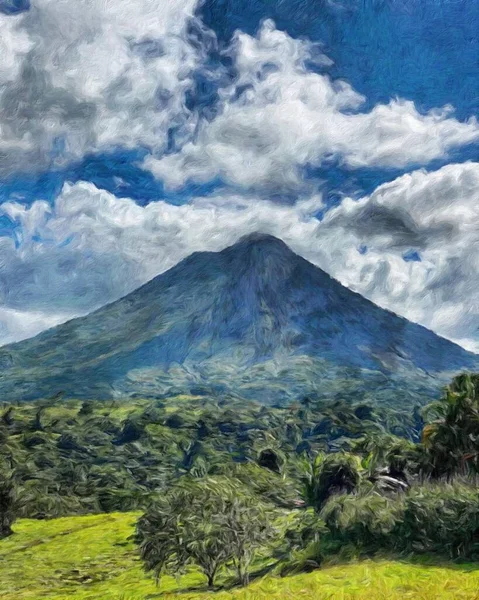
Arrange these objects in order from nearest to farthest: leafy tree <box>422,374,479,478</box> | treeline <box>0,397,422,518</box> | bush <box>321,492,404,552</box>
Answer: bush <box>321,492,404,552</box> < leafy tree <box>422,374,479,478</box> < treeline <box>0,397,422,518</box>

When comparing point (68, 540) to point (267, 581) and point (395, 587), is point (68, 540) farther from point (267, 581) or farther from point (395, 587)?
point (395, 587)

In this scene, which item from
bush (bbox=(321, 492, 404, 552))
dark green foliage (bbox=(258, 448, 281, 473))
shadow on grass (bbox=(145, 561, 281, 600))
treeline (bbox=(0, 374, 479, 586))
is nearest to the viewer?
treeline (bbox=(0, 374, 479, 586))


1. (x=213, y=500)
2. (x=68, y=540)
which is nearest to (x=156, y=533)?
(x=213, y=500)

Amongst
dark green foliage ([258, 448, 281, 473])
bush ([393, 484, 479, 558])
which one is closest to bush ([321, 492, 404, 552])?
bush ([393, 484, 479, 558])

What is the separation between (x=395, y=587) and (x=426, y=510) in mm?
7623

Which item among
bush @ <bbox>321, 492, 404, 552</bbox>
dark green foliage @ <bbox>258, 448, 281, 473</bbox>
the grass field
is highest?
dark green foliage @ <bbox>258, 448, 281, 473</bbox>

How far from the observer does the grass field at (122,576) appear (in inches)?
687

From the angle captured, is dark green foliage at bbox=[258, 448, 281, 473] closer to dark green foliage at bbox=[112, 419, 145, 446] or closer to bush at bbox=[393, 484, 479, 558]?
bush at bbox=[393, 484, 479, 558]

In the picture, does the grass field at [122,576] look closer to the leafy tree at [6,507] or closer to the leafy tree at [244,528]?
the leafy tree at [6,507]

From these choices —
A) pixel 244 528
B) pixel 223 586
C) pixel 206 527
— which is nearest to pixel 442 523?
pixel 244 528

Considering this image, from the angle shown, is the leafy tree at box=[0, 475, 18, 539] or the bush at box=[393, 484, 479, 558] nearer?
the bush at box=[393, 484, 479, 558]

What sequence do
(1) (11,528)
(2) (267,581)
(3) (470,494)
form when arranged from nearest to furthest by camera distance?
1. (3) (470,494)
2. (2) (267,581)
3. (1) (11,528)

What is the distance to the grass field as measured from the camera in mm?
17438

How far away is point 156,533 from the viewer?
2927cm
